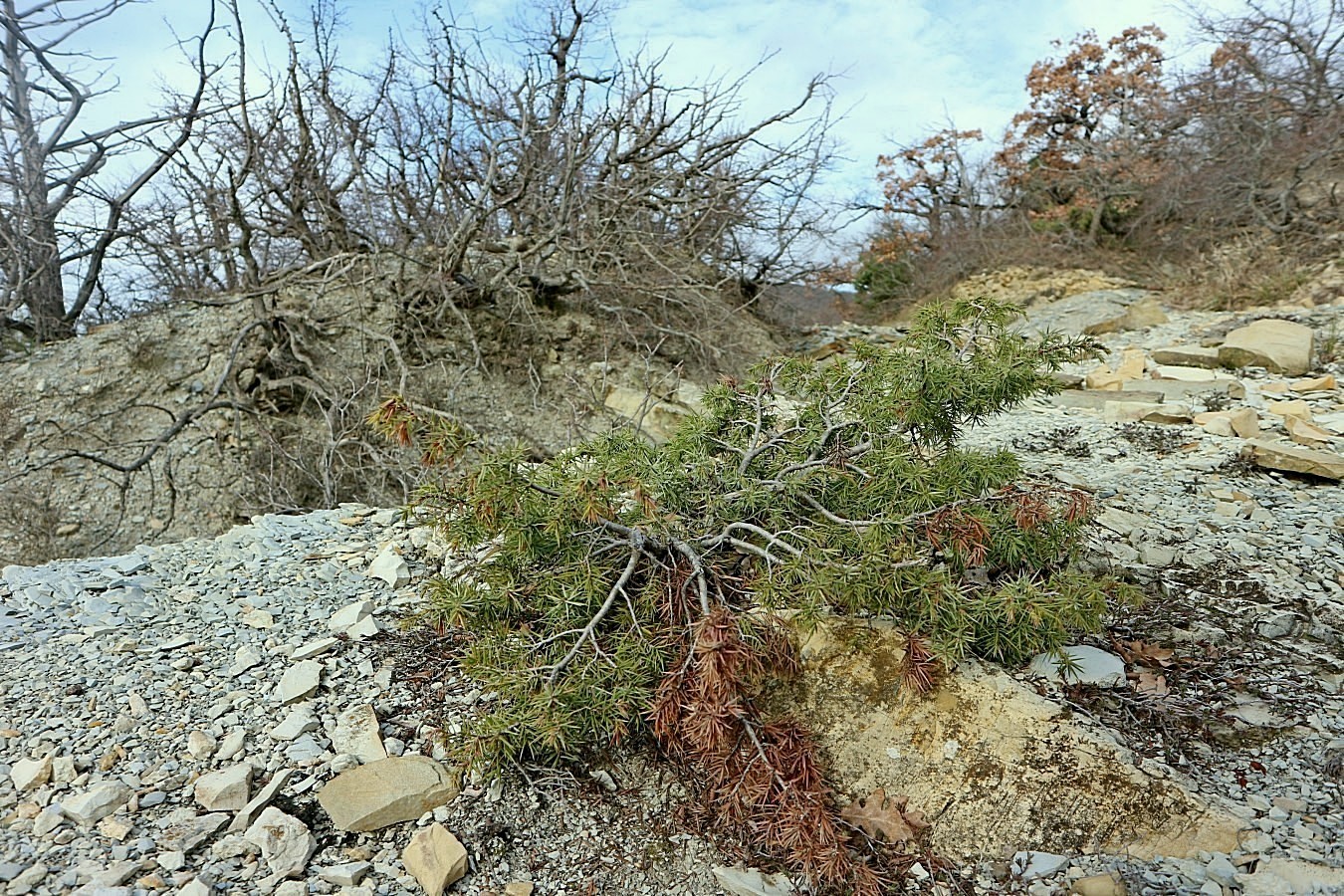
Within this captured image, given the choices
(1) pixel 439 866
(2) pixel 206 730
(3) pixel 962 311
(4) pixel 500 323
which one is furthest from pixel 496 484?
(4) pixel 500 323

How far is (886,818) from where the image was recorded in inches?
83.3

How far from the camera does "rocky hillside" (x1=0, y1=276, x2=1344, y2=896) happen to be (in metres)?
2.01

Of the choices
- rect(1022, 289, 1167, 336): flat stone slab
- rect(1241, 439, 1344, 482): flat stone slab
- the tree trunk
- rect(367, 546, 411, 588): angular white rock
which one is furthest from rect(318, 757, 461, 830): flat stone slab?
the tree trunk

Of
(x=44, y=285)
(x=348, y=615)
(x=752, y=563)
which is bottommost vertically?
(x=348, y=615)

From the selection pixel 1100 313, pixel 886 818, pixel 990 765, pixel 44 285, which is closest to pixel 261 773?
pixel 886 818

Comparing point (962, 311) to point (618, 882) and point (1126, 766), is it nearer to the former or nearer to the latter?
point (1126, 766)

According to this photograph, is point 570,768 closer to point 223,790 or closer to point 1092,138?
point 223,790

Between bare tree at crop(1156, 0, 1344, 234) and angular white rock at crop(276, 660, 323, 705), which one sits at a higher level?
bare tree at crop(1156, 0, 1344, 234)

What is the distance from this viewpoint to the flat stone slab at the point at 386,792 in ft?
6.90

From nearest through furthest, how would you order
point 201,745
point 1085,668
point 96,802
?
point 96,802 < point 201,745 < point 1085,668

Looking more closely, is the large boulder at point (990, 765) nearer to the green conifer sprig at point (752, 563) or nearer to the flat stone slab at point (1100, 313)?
the green conifer sprig at point (752, 563)

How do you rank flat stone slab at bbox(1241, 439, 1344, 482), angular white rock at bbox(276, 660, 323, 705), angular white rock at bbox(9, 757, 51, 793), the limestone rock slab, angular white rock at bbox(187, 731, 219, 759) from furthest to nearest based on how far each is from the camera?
1. flat stone slab at bbox(1241, 439, 1344, 482)
2. angular white rock at bbox(276, 660, 323, 705)
3. angular white rock at bbox(187, 731, 219, 759)
4. angular white rock at bbox(9, 757, 51, 793)
5. the limestone rock slab

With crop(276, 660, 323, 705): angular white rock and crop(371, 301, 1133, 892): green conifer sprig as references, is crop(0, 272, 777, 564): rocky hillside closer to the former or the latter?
crop(276, 660, 323, 705): angular white rock

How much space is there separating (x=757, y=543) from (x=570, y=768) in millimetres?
801
